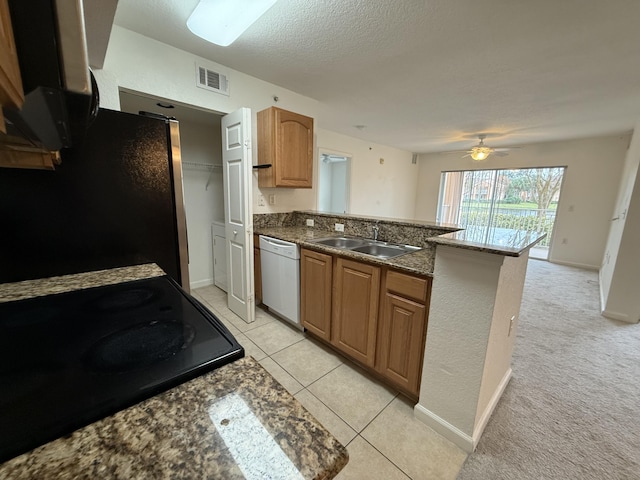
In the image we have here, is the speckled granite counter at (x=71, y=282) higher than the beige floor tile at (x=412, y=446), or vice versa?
A: the speckled granite counter at (x=71, y=282)

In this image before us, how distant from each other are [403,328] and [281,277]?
1244 mm

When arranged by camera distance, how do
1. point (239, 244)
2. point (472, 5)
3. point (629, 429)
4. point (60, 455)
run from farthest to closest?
1. point (239, 244)
2. point (472, 5)
3. point (629, 429)
4. point (60, 455)

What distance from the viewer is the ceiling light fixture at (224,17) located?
1483 mm

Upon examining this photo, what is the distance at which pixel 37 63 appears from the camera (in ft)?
1.27

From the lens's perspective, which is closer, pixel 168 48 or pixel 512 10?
pixel 512 10

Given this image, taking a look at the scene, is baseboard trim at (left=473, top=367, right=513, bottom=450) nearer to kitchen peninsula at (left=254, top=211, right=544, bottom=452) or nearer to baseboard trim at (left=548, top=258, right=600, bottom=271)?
kitchen peninsula at (left=254, top=211, right=544, bottom=452)

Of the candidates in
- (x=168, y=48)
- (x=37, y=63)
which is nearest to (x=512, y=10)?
(x=37, y=63)

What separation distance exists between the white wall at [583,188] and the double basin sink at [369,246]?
16.2 ft

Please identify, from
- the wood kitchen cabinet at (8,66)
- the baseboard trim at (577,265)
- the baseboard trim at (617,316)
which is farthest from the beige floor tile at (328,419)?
the baseboard trim at (577,265)

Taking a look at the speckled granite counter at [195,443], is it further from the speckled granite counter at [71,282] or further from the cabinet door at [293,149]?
the cabinet door at [293,149]

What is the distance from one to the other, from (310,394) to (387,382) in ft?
1.79

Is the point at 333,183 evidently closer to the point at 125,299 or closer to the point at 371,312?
the point at 371,312

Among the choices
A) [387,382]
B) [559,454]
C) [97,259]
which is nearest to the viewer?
[97,259]

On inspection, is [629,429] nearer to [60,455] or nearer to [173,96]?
[60,455]
